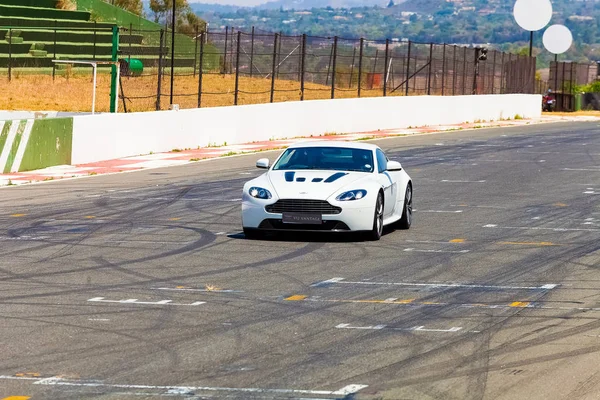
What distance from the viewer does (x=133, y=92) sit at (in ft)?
143

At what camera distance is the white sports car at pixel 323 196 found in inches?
630

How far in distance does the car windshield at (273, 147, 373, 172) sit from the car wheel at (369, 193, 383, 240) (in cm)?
81

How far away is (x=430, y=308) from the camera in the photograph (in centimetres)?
1138

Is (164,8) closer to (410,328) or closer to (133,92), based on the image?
(133,92)

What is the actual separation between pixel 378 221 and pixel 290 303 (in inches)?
197

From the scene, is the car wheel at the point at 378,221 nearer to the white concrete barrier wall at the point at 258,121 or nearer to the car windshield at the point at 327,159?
the car windshield at the point at 327,159

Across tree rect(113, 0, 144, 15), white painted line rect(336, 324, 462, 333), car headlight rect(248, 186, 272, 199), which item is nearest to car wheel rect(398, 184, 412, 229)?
car headlight rect(248, 186, 272, 199)

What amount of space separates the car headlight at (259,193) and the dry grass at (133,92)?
2446 cm

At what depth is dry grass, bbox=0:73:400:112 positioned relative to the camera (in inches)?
1695

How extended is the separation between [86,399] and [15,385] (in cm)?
64

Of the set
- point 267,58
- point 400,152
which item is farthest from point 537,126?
point 400,152

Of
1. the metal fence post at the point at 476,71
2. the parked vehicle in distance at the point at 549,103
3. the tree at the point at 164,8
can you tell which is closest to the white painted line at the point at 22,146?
the metal fence post at the point at 476,71

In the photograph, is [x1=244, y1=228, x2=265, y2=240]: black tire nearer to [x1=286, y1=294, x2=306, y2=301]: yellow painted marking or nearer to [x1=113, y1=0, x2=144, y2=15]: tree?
[x1=286, y1=294, x2=306, y2=301]: yellow painted marking

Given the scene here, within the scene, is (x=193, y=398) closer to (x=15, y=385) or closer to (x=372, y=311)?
(x=15, y=385)
